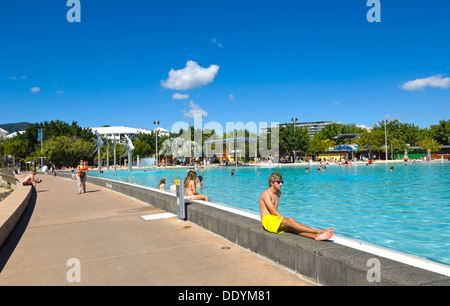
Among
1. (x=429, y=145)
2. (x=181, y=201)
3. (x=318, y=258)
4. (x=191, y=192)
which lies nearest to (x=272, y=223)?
(x=318, y=258)

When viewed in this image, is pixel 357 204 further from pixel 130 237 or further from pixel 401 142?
pixel 401 142

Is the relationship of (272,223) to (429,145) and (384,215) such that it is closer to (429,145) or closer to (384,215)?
(384,215)

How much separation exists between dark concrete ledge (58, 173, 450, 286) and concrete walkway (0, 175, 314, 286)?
164 millimetres

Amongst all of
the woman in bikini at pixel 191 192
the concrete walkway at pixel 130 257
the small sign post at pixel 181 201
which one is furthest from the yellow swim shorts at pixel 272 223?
the woman in bikini at pixel 191 192

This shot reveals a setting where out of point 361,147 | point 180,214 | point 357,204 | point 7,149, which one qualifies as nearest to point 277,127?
point 361,147

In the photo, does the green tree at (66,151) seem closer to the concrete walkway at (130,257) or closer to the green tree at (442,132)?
the concrete walkway at (130,257)

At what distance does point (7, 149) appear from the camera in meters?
60.6

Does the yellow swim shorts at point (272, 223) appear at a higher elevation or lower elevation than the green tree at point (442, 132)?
lower

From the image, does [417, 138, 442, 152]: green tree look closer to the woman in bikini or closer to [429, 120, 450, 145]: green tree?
[429, 120, 450, 145]: green tree

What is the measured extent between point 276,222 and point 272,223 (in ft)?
0.22

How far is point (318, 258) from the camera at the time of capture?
3973 millimetres

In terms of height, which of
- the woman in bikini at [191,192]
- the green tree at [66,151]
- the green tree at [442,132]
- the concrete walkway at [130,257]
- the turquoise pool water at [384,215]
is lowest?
the turquoise pool water at [384,215]

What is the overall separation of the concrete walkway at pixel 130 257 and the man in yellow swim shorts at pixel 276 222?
584 mm

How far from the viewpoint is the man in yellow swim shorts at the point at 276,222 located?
4.96 m
